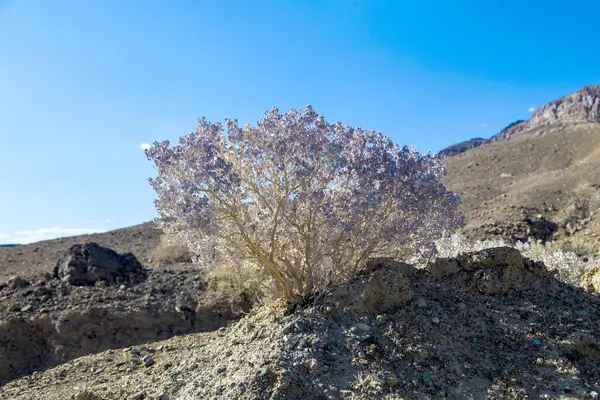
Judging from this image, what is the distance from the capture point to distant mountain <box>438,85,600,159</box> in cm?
10294

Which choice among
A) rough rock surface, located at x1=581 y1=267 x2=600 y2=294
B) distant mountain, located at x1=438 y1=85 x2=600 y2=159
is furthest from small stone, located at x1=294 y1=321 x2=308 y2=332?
distant mountain, located at x1=438 y1=85 x2=600 y2=159

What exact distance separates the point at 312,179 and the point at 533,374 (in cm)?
284

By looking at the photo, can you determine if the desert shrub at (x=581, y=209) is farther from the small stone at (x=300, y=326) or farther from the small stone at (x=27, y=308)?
the small stone at (x=27, y=308)

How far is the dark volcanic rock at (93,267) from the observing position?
42.5ft

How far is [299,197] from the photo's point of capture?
5.92 m

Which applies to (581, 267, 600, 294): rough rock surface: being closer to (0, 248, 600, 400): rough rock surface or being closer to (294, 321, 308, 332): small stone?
(0, 248, 600, 400): rough rock surface

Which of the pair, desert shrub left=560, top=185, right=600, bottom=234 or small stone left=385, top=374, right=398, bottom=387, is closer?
small stone left=385, top=374, right=398, bottom=387

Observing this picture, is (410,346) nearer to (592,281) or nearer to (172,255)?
(592,281)

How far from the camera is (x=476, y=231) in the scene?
1900 cm

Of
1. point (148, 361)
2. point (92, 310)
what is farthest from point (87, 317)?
point (148, 361)

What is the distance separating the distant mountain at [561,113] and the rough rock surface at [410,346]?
94.3 m

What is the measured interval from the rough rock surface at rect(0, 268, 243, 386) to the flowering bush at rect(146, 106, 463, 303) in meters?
5.25

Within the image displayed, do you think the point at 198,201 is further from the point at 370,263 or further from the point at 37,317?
the point at 37,317

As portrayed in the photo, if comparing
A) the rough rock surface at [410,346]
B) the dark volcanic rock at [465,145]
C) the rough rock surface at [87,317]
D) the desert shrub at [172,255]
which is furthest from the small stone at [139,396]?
the dark volcanic rock at [465,145]
